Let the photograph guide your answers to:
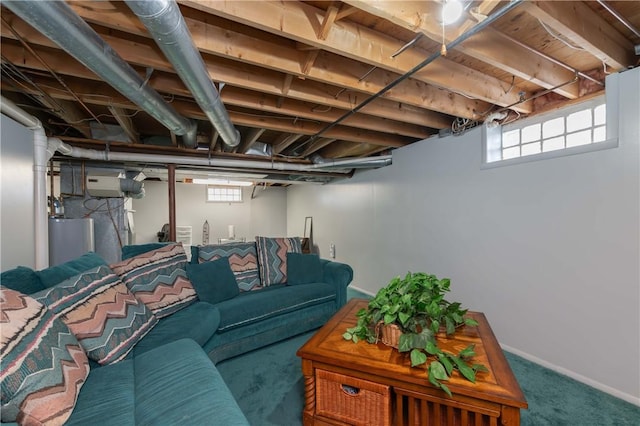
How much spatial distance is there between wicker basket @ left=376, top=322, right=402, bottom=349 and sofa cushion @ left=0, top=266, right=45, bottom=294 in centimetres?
187

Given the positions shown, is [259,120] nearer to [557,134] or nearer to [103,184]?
[103,184]

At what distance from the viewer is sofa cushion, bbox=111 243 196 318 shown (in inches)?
74.1

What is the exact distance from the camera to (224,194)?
6688 mm

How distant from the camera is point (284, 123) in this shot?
Answer: 8.64 ft

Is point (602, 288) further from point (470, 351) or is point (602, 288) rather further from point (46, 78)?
point (46, 78)

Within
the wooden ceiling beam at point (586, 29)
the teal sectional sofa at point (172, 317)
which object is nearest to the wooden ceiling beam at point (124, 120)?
the teal sectional sofa at point (172, 317)

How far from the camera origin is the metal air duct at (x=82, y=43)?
0.91 meters

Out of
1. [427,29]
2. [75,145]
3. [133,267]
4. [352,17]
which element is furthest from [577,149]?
[75,145]

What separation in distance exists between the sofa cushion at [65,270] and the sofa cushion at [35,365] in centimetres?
44

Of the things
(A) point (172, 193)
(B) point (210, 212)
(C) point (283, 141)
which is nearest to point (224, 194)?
(B) point (210, 212)

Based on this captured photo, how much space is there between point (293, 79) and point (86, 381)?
2.13 meters

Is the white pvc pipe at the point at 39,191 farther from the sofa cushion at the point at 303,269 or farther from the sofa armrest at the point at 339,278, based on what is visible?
the sofa armrest at the point at 339,278

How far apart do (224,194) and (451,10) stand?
638 cm

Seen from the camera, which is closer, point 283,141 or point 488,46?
point 488,46
